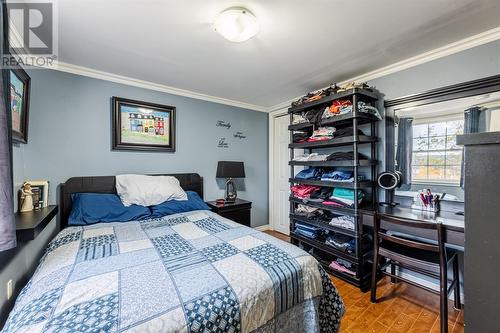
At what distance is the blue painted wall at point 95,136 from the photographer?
6.89 feet

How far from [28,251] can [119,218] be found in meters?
0.64

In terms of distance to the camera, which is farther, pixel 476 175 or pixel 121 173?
pixel 121 173

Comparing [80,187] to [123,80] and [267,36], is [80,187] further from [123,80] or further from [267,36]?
[267,36]

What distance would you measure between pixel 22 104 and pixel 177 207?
1595mm

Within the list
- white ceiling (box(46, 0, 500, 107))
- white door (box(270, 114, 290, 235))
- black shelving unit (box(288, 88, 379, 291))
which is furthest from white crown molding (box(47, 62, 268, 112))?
black shelving unit (box(288, 88, 379, 291))

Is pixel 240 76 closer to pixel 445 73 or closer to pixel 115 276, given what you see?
pixel 445 73

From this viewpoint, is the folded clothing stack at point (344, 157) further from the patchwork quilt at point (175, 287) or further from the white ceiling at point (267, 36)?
the patchwork quilt at point (175, 287)

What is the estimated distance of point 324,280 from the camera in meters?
1.40

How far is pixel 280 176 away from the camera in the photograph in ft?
12.5

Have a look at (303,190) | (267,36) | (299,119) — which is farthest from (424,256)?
(267,36)

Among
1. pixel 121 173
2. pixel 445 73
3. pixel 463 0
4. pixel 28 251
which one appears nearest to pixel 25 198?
pixel 28 251

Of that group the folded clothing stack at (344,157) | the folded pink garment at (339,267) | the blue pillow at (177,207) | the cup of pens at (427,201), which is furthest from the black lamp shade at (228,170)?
the cup of pens at (427,201)

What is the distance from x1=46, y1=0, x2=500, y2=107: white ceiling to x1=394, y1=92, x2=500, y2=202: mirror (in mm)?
563

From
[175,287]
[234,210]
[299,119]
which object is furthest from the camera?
[234,210]
